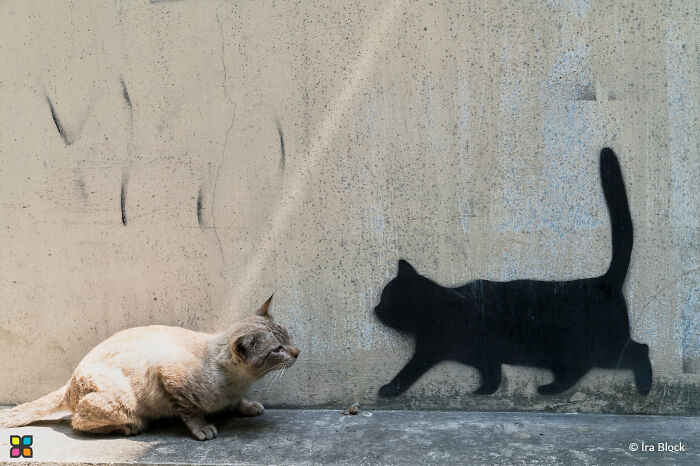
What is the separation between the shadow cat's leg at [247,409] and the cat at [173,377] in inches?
6.2

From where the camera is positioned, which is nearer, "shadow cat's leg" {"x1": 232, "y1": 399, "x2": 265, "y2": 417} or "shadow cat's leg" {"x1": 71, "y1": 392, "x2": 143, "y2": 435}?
"shadow cat's leg" {"x1": 71, "y1": 392, "x2": 143, "y2": 435}

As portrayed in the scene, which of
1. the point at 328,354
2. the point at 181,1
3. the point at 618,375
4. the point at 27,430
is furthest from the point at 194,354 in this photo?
the point at 618,375

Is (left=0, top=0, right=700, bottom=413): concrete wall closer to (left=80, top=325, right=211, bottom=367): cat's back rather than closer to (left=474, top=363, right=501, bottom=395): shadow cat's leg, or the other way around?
(left=474, top=363, right=501, bottom=395): shadow cat's leg

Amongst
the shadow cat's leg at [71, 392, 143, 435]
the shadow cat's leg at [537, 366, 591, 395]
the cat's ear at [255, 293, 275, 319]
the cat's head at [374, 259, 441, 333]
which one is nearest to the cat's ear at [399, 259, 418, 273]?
the cat's head at [374, 259, 441, 333]

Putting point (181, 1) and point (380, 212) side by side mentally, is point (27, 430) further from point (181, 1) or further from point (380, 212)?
point (181, 1)

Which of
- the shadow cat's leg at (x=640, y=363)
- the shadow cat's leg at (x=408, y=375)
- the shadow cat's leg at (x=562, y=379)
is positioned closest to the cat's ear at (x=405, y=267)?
the shadow cat's leg at (x=408, y=375)

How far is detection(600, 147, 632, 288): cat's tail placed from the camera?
3.16 m

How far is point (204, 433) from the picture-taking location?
2955 mm

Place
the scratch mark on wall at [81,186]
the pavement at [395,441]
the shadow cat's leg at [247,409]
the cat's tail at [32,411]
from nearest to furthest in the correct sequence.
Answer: the pavement at [395,441]
the cat's tail at [32,411]
the shadow cat's leg at [247,409]
the scratch mark on wall at [81,186]

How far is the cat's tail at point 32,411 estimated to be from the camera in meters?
3.14

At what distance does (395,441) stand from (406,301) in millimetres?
766

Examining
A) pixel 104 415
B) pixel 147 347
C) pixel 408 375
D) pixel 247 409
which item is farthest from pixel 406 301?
pixel 104 415

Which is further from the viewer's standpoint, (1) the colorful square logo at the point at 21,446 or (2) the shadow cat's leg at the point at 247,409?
(2) the shadow cat's leg at the point at 247,409

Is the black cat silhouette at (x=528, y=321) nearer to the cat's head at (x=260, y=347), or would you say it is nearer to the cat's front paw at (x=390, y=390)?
the cat's front paw at (x=390, y=390)
